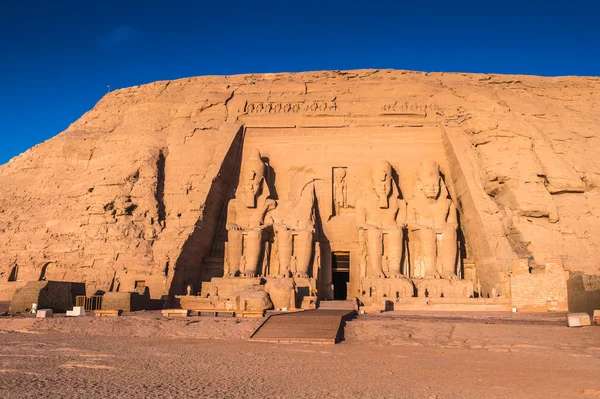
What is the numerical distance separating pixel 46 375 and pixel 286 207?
39.7ft

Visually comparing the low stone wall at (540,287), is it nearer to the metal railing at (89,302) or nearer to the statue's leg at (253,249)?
the statue's leg at (253,249)

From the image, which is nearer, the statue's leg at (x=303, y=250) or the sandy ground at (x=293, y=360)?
the sandy ground at (x=293, y=360)

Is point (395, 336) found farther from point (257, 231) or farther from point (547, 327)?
point (257, 231)

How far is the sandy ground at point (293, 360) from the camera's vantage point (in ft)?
17.2

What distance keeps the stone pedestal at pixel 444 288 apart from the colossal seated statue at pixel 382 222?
0.89 m

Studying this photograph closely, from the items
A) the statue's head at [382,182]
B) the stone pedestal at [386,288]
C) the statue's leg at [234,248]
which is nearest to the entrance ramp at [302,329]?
the stone pedestal at [386,288]

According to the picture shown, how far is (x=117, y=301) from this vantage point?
40.7ft

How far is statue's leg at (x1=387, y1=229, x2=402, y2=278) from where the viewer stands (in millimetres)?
16234

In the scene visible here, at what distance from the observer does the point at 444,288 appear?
15.2 m

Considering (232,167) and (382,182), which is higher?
(232,167)

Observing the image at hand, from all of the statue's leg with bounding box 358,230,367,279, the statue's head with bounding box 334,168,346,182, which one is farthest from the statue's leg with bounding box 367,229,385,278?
the statue's head with bounding box 334,168,346,182

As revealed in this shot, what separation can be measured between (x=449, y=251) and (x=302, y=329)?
811cm

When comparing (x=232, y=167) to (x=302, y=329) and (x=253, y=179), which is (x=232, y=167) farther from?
(x=302, y=329)

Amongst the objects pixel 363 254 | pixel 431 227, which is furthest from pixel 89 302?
pixel 431 227
